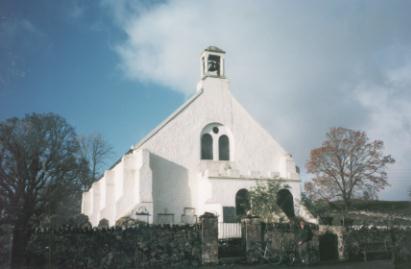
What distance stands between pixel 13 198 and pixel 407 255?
32743 millimetres

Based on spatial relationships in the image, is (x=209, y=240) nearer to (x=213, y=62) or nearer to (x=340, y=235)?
(x=340, y=235)

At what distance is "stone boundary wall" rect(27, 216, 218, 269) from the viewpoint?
14633 millimetres

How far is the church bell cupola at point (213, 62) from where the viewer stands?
3106cm

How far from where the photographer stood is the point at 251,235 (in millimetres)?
17500

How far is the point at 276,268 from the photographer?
15.8m

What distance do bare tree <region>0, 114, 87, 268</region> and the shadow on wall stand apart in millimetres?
15022

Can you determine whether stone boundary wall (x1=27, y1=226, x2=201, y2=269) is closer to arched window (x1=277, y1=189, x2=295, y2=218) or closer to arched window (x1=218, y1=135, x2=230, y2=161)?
arched window (x1=277, y1=189, x2=295, y2=218)

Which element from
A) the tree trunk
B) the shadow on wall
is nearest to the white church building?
the shadow on wall

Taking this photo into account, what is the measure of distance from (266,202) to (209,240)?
9407mm

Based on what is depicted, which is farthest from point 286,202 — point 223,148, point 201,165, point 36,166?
point 36,166

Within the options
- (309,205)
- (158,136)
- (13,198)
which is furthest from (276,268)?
(13,198)

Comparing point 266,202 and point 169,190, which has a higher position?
point 169,190

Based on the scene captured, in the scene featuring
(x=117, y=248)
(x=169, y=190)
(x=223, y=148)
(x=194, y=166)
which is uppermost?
(x=223, y=148)

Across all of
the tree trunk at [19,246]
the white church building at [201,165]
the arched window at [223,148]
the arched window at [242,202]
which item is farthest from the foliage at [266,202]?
the tree trunk at [19,246]
